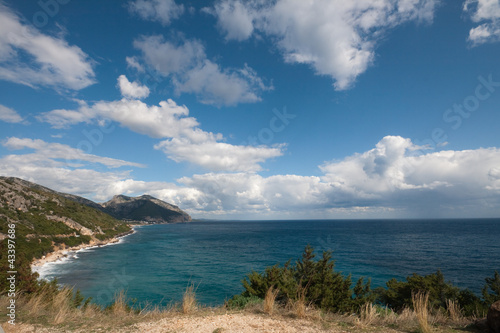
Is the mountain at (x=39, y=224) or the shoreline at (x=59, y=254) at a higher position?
the mountain at (x=39, y=224)

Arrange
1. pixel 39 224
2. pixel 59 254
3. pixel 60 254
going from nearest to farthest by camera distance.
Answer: pixel 59 254 → pixel 60 254 → pixel 39 224

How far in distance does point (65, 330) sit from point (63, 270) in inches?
1864

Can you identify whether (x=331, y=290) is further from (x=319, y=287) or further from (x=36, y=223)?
(x=36, y=223)

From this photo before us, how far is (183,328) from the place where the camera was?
614cm

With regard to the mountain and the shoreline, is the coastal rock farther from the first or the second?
the mountain

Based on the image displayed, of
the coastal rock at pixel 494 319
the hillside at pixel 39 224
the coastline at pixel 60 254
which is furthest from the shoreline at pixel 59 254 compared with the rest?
the coastal rock at pixel 494 319

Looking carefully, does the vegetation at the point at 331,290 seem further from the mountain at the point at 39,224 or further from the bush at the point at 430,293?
the mountain at the point at 39,224

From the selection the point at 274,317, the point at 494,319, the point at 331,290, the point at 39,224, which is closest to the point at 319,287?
the point at 331,290

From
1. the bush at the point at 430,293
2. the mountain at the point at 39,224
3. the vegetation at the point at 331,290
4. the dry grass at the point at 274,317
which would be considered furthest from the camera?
the mountain at the point at 39,224

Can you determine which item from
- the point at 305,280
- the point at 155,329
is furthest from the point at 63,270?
the point at 155,329

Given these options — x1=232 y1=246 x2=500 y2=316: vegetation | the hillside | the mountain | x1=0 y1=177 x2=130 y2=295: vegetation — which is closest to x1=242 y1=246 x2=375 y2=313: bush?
x1=232 y1=246 x2=500 y2=316: vegetation

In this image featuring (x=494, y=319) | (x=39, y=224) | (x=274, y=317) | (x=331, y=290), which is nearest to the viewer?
(x=494, y=319)

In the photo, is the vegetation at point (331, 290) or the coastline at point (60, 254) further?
the coastline at point (60, 254)

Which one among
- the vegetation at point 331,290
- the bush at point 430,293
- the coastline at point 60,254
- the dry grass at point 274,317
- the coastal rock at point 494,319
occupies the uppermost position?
the coastal rock at point 494,319
